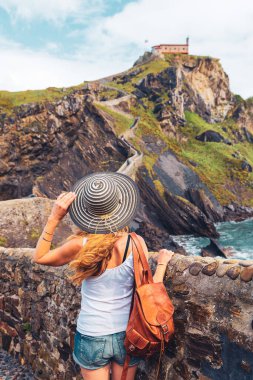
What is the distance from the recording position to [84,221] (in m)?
3.03

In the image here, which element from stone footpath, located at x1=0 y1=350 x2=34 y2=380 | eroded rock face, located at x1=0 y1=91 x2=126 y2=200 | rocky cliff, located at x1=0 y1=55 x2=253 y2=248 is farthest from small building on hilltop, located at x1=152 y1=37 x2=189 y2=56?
stone footpath, located at x1=0 y1=350 x2=34 y2=380

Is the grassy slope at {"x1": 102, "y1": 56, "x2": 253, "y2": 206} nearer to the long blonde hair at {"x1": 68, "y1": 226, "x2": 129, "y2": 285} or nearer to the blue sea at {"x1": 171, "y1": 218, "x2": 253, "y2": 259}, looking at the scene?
the blue sea at {"x1": 171, "y1": 218, "x2": 253, "y2": 259}

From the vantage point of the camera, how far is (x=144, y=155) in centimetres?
4150

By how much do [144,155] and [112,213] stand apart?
127 ft

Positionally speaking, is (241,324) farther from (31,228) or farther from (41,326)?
(31,228)

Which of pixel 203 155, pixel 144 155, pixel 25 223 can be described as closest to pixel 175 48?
pixel 203 155

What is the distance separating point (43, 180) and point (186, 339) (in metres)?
38.7

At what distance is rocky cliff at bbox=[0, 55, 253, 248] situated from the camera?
3734 centimetres

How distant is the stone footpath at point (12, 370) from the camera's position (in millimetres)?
5539

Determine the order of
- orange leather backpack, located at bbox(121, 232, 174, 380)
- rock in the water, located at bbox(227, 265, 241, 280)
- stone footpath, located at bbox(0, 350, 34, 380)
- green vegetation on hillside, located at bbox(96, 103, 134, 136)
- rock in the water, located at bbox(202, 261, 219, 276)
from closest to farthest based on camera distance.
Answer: orange leather backpack, located at bbox(121, 232, 174, 380) < rock in the water, located at bbox(227, 265, 241, 280) < rock in the water, located at bbox(202, 261, 219, 276) < stone footpath, located at bbox(0, 350, 34, 380) < green vegetation on hillside, located at bbox(96, 103, 134, 136)

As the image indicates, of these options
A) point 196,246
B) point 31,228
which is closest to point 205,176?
point 196,246

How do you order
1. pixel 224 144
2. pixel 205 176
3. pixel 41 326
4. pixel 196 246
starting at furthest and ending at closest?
pixel 224 144, pixel 205 176, pixel 196 246, pixel 41 326

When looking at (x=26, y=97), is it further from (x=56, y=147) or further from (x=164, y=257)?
(x=164, y=257)

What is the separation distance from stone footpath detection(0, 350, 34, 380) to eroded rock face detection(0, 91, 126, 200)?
34.6 m
